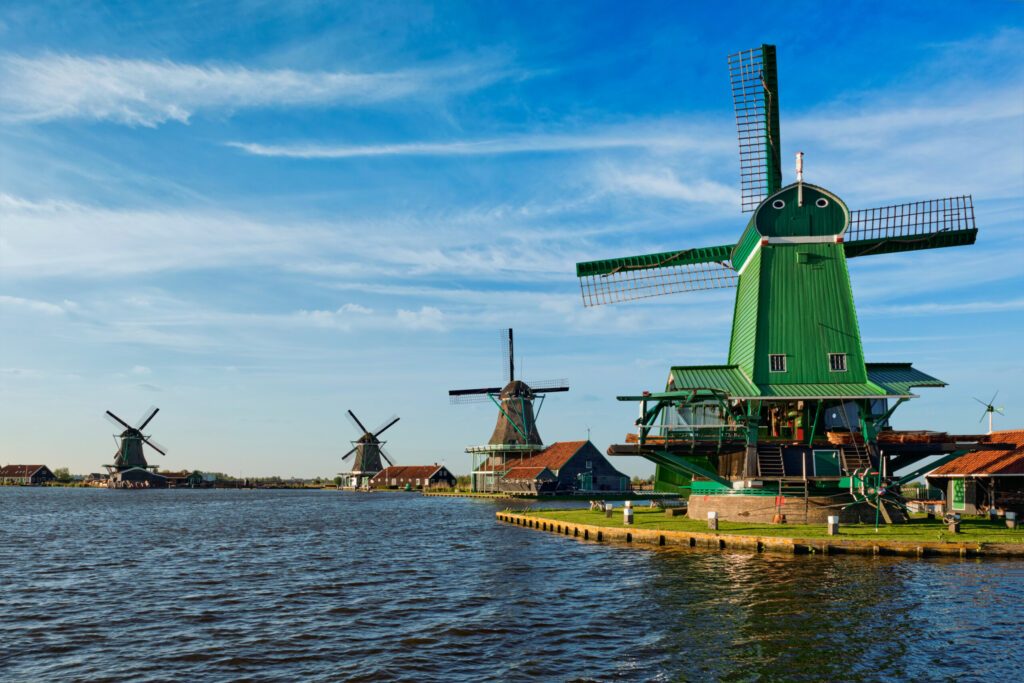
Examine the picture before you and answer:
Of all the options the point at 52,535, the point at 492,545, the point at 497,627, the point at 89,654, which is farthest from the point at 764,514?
the point at 52,535

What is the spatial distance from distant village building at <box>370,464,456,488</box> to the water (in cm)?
9699

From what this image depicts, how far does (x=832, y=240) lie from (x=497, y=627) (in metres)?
28.5

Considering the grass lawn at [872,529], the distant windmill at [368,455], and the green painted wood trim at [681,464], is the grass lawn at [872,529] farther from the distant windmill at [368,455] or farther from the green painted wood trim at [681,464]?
the distant windmill at [368,455]

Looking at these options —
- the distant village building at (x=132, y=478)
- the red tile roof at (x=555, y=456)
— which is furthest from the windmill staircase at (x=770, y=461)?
the distant village building at (x=132, y=478)

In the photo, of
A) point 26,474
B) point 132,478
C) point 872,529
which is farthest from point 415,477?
point 26,474

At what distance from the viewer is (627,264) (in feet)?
153

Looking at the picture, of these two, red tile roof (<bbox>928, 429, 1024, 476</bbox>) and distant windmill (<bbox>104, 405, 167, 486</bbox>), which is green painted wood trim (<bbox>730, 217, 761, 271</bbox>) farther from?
→ distant windmill (<bbox>104, 405, 167, 486</bbox>)

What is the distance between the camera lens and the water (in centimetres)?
1619

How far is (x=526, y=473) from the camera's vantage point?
9588cm

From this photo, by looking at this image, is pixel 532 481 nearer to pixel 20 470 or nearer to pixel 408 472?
pixel 408 472

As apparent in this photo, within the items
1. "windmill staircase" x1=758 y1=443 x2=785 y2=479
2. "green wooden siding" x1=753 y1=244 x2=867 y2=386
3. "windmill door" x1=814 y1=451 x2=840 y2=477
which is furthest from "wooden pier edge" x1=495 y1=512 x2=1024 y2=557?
"green wooden siding" x1=753 y1=244 x2=867 y2=386

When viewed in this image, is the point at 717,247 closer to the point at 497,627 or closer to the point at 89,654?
the point at 497,627

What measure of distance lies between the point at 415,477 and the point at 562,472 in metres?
47.0

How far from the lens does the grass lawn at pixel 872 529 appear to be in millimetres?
31000
